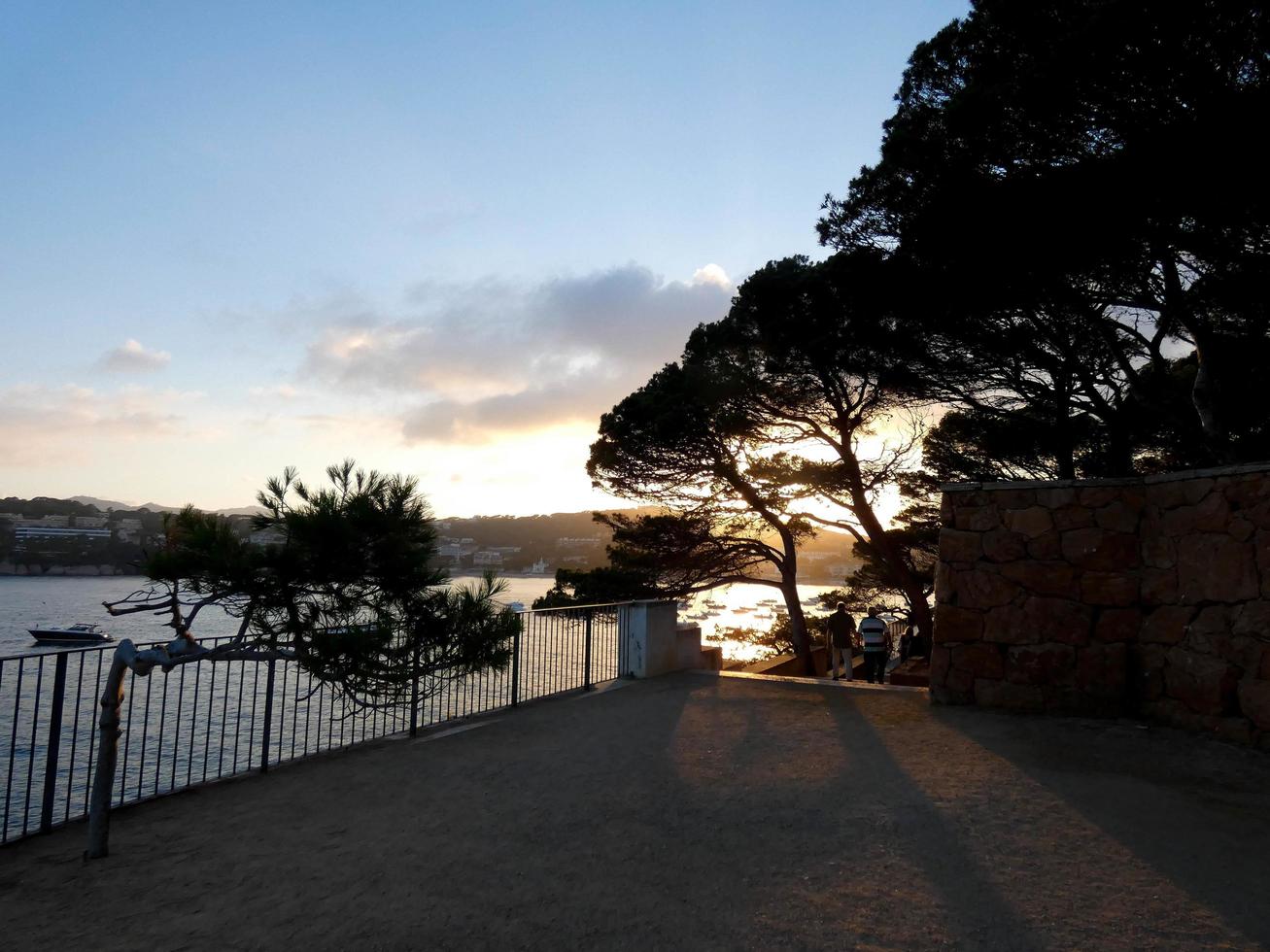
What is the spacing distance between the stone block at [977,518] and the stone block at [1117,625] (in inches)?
49.5

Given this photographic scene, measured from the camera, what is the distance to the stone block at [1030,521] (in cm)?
756

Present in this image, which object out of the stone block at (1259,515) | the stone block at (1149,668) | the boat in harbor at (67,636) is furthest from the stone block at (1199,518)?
the boat in harbor at (67,636)

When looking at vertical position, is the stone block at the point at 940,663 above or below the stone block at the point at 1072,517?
below

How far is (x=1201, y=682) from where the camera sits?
6.30 m

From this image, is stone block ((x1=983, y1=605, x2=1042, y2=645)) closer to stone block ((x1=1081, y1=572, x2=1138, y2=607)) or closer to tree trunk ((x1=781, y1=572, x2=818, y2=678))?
stone block ((x1=1081, y1=572, x2=1138, y2=607))

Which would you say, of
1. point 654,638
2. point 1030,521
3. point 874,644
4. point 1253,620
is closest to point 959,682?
point 1030,521

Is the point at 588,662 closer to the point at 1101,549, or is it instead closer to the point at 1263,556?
the point at 1101,549

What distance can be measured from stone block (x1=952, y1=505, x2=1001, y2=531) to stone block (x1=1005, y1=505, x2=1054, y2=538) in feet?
0.41

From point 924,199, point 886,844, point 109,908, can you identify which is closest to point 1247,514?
point 886,844

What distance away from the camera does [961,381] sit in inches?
477

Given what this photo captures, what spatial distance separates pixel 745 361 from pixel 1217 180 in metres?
9.05

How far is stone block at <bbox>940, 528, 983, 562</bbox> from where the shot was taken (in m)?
7.88

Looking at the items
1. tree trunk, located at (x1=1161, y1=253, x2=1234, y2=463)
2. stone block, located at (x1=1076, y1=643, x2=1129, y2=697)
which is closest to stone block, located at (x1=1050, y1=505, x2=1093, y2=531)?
stone block, located at (x1=1076, y1=643, x2=1129, y2=697)

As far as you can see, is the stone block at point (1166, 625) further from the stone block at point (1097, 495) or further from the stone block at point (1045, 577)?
the stone block at point (1097, 495)
